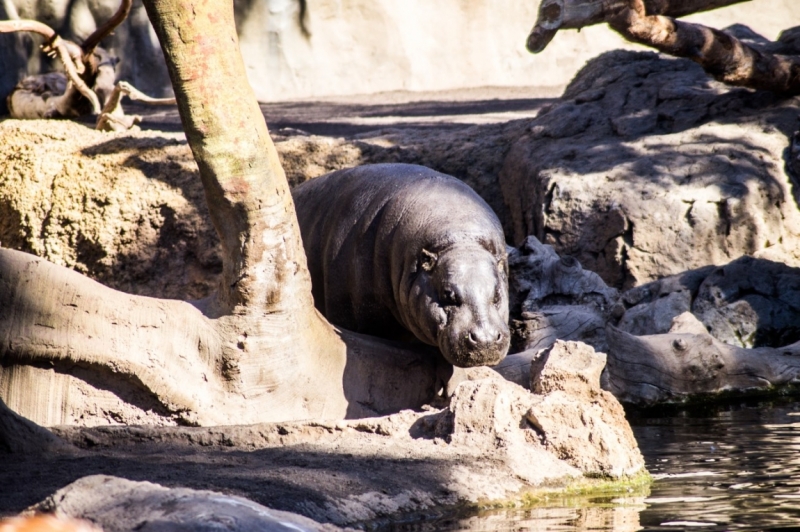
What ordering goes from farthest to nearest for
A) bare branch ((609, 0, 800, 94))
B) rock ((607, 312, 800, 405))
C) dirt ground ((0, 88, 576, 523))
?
1. bare branch ((609, 0, 800, 94))
2. rock ((607, 312, 800, 405))
3. dirt ground ((0, 88, 576, 523))

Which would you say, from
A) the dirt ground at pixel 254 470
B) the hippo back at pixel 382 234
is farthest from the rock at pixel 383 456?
the hippo back at pixel 382 234

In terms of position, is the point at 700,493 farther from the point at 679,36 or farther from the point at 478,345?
the point at 679,36

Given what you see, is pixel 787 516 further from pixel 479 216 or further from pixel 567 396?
pixel 479 216

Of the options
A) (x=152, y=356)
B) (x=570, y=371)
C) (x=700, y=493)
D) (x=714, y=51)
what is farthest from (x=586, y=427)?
(x=714, y=51)

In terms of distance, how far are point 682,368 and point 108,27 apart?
627 centimetres

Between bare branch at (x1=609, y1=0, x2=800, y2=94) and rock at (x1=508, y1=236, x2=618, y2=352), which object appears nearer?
rock at (x1=508, y1=236, x2=618, y2=352)

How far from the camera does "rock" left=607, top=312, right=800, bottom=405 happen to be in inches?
278

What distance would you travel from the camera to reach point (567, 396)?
4895 mm

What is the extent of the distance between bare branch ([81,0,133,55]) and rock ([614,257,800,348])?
5.17 m

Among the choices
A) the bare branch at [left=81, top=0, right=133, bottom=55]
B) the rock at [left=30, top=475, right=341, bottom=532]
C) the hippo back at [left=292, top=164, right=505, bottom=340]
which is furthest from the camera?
the bare branch at [left=81, top=0, right=133, bottom=55]

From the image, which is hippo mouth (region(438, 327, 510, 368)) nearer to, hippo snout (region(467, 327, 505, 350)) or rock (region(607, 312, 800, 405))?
hippo snout (region(467, 327, 505, 350))

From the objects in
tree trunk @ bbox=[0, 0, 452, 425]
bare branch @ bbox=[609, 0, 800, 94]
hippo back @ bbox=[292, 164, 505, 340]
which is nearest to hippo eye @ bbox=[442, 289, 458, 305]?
hippo back @ bbox=[292, 164, 505, 340]

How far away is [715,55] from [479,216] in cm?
412

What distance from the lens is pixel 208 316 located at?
5.81m
